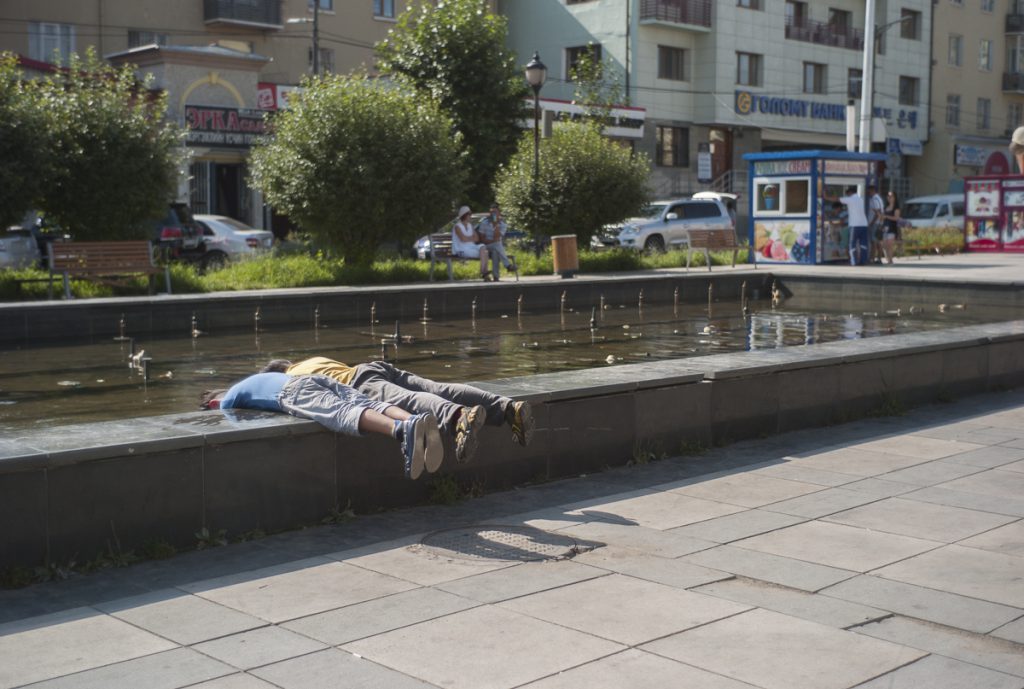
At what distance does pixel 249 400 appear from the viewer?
20.9 ft

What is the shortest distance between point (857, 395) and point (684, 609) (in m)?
5.00

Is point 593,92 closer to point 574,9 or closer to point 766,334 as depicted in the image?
point 574,9

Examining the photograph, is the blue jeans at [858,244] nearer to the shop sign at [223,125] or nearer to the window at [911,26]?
the shop sign at [223,125]

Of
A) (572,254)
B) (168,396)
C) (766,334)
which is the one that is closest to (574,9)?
(572,254)

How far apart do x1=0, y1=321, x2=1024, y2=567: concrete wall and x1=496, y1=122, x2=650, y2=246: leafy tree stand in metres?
17.2

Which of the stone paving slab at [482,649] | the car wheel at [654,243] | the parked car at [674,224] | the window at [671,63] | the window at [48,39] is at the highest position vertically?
the window at [671,63]

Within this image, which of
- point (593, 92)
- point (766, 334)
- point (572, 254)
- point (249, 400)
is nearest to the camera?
point (249, 400)

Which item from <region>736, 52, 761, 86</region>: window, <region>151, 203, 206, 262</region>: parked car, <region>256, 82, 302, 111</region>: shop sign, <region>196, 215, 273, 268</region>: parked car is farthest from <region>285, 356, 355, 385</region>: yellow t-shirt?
<region>736, 52, 761, 86</region>: window

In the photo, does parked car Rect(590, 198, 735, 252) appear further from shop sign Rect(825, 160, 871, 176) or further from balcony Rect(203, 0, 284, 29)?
balcony Rect(203, 0, 284, 29)

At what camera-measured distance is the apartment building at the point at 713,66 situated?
48.2m

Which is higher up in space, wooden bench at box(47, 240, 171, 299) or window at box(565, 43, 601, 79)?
window at box(565, 43, 601, 79)

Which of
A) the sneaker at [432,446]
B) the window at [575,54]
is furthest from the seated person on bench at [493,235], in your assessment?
the window at [575,54]

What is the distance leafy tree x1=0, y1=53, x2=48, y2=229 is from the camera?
60.9ft

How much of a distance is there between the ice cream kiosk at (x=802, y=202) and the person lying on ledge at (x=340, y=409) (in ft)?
70.2
